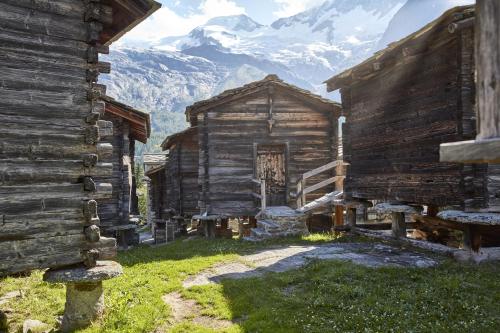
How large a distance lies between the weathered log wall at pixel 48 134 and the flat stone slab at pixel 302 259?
9.91 feet

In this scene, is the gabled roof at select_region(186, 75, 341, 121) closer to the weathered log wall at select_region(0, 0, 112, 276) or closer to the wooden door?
the wooden door

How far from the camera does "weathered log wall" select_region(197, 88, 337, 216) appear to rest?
16.3m

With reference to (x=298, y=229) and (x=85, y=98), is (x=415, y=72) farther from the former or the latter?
(x=85, y=98)

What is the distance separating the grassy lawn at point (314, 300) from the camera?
218 inches

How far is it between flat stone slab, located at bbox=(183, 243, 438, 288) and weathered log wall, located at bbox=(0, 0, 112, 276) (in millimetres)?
3020

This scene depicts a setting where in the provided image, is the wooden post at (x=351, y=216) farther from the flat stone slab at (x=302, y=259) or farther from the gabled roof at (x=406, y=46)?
the gabled roof at (x=406, y=46)

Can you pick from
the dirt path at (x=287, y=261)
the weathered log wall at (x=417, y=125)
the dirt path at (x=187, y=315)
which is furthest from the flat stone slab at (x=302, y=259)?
the weathered log wall at (x=417, y=125)

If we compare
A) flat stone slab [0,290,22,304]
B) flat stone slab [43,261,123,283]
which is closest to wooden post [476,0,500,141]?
flat stone slab [43,261,123,283]

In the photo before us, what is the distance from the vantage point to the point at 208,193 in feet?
53.2

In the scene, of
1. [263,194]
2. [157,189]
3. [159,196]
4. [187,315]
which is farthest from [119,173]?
[157,189]

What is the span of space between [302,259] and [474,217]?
4084 mm

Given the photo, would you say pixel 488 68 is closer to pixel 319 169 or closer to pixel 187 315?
pixel 187 315

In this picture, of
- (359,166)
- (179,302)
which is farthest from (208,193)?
(179,302)

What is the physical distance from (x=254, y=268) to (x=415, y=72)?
6983mm
